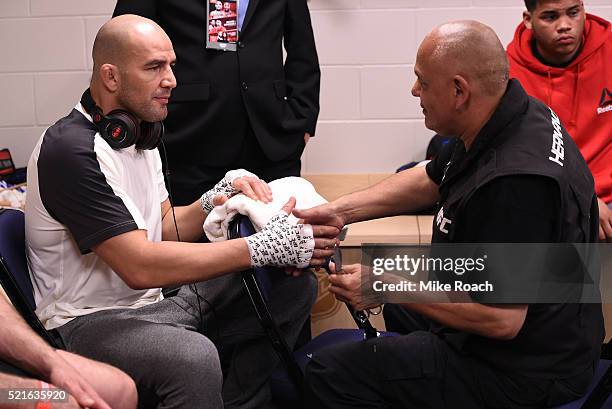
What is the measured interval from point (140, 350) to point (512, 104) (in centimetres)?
100

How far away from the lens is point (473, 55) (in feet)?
5.90

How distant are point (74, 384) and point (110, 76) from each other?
2.70ft

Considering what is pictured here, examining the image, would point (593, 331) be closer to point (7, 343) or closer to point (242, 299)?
point (242, 299)

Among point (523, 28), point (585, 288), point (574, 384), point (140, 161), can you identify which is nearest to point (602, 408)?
point (574, 384)

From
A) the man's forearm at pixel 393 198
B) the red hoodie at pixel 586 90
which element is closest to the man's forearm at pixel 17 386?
the man's forearm at pixel 393 198

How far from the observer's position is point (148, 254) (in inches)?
75.9

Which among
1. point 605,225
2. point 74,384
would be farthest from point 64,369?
point 605,225

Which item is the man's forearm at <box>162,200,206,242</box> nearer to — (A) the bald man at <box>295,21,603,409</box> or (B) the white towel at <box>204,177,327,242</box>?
(B) the white towel at <box>204,177,327,242</box>

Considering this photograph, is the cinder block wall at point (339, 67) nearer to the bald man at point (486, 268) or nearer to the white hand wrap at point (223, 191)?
the white hand wrap at point (223, 191)

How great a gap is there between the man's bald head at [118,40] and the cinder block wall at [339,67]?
1.54m

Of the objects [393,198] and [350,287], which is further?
[393,198]

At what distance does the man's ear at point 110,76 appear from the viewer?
2082 mm

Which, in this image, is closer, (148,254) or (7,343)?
(7,343)

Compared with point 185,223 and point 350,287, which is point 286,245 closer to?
point 350,287
